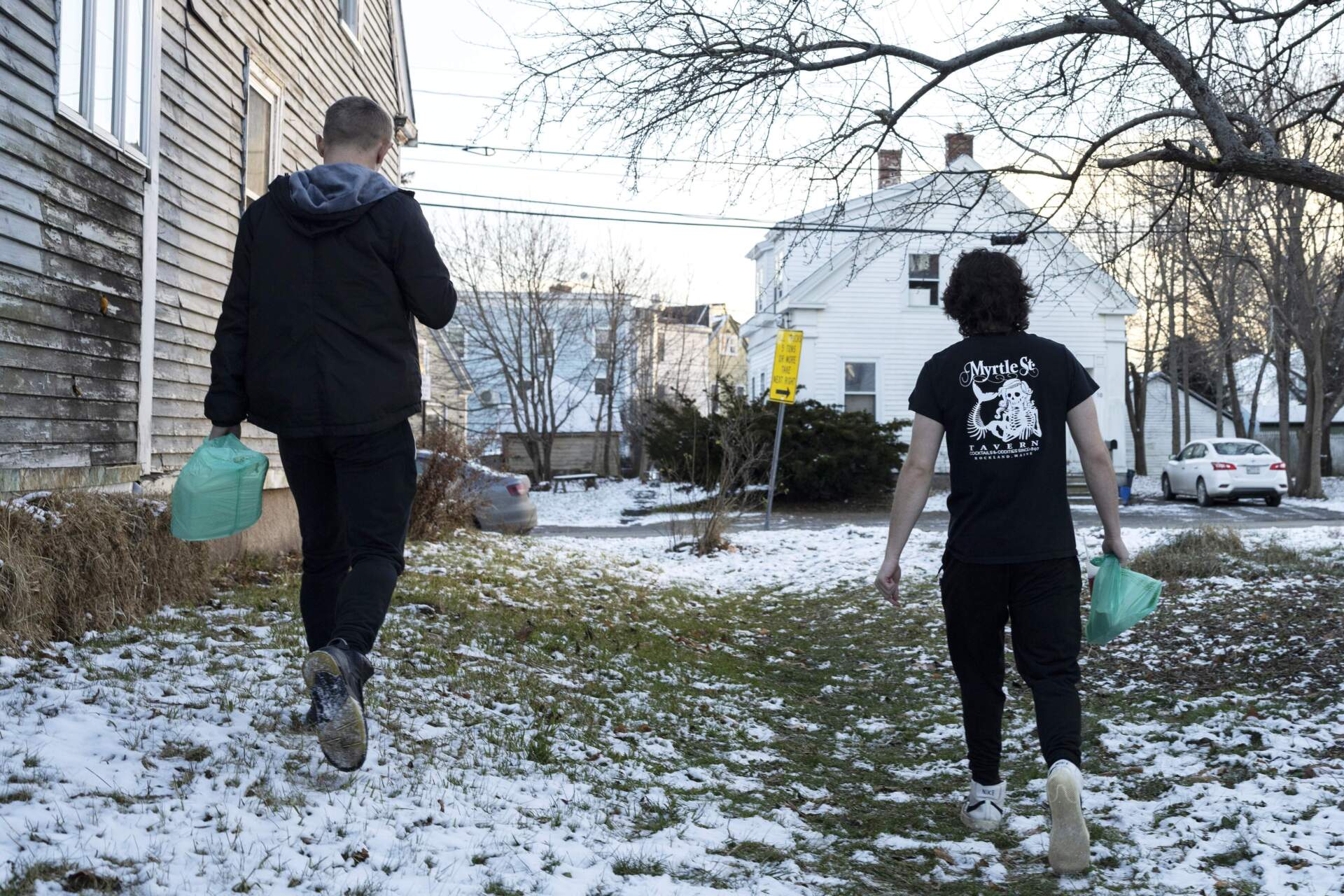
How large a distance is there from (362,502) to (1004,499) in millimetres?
2061

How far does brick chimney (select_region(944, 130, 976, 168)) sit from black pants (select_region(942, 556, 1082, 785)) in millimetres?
4784

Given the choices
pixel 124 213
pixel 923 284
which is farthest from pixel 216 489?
pixel 923 284

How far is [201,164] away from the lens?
8.99 metres

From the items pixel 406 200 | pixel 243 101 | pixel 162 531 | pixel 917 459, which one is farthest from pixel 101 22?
pixel 917 459

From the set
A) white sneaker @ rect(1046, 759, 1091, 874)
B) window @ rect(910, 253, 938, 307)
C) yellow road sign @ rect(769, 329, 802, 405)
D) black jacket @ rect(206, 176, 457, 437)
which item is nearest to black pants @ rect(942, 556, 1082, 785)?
white sneaker @ rect(1046, 759, 1091, 874)

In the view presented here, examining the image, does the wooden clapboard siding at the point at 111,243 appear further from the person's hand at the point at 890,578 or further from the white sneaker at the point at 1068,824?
the white sneaker at the point at 1068,824

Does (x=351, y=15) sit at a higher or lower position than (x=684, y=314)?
lower

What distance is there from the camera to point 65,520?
5.29 metres

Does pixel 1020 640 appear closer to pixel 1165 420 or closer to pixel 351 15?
pixel 351 15

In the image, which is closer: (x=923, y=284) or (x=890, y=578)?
(x=890, y=578)

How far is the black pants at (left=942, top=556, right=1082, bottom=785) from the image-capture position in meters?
3.60

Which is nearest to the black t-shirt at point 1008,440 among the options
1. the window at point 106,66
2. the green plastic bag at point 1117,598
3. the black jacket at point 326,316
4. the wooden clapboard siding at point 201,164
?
the green plastic bag at point 1117,598

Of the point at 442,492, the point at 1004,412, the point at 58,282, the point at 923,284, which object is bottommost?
the point at 442,492

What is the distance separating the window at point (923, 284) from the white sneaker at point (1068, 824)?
2610 centimetres
